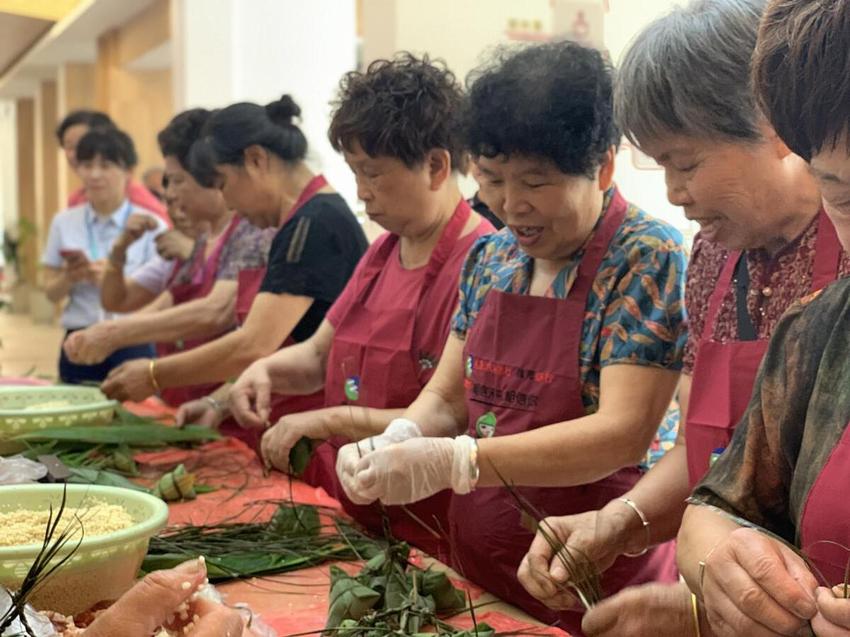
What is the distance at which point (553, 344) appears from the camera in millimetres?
1780

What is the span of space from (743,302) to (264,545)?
905mm

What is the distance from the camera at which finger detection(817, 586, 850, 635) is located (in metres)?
0.91

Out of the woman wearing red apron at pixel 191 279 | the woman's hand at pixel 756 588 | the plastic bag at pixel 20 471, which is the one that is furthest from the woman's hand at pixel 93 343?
the woman's hand at pixel 756 588

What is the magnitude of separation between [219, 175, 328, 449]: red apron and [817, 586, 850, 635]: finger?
1848 mm

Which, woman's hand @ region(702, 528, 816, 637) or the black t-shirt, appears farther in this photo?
the black t-shirt

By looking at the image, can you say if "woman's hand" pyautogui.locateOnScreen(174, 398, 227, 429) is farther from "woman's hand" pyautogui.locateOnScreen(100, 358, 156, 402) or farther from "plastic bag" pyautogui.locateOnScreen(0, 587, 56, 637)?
"plastic bag" pyautogui.locateOnScreen(0, 587, 56, 637)

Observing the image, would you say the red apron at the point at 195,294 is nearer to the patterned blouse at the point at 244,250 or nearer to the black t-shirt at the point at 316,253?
the patterned blouse at the point at 244,250

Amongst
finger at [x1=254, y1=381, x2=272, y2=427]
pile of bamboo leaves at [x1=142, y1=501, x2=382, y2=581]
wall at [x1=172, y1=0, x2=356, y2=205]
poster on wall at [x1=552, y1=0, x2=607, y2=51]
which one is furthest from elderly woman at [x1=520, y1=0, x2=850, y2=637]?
wall at [x1=172, y1=0, x2=356, y2=205]

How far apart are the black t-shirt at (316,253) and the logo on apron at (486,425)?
37.7 inches

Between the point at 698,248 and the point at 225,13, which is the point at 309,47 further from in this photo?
the point at 698,248

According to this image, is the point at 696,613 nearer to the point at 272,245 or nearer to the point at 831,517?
the point at 831,517

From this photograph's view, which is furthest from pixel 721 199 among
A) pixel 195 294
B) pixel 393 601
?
pixel 195 294

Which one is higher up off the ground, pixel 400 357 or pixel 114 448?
pixel 400 357

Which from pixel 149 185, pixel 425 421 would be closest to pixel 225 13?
pixel 149 185
